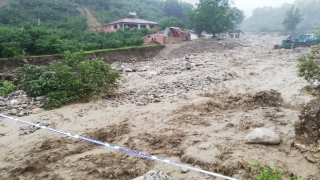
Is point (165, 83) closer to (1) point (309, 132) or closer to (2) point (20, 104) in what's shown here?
(2) point (20, 104)

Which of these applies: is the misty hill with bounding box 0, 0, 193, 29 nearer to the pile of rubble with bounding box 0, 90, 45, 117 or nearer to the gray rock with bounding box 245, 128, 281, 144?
the pile of rubble with bounding box 0, 90, 45, 117

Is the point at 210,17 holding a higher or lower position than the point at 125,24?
higher

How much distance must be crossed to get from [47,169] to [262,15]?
108m

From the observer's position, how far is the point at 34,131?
6.50m

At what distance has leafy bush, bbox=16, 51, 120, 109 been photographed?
8562 mm

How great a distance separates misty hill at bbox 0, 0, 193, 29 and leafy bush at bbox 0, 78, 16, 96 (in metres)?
15.4

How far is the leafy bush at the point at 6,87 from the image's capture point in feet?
31.3

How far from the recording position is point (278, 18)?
83.7 meters

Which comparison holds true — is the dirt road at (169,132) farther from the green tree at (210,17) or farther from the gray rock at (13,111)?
the green tree at (210,17)

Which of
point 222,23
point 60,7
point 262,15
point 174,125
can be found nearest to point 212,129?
point 174,125

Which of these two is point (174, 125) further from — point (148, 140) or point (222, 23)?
point (222, 23)

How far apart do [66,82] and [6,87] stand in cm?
334

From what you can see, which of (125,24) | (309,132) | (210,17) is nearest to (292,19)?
(210,17)

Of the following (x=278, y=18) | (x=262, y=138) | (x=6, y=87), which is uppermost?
(x=278, y=18)
